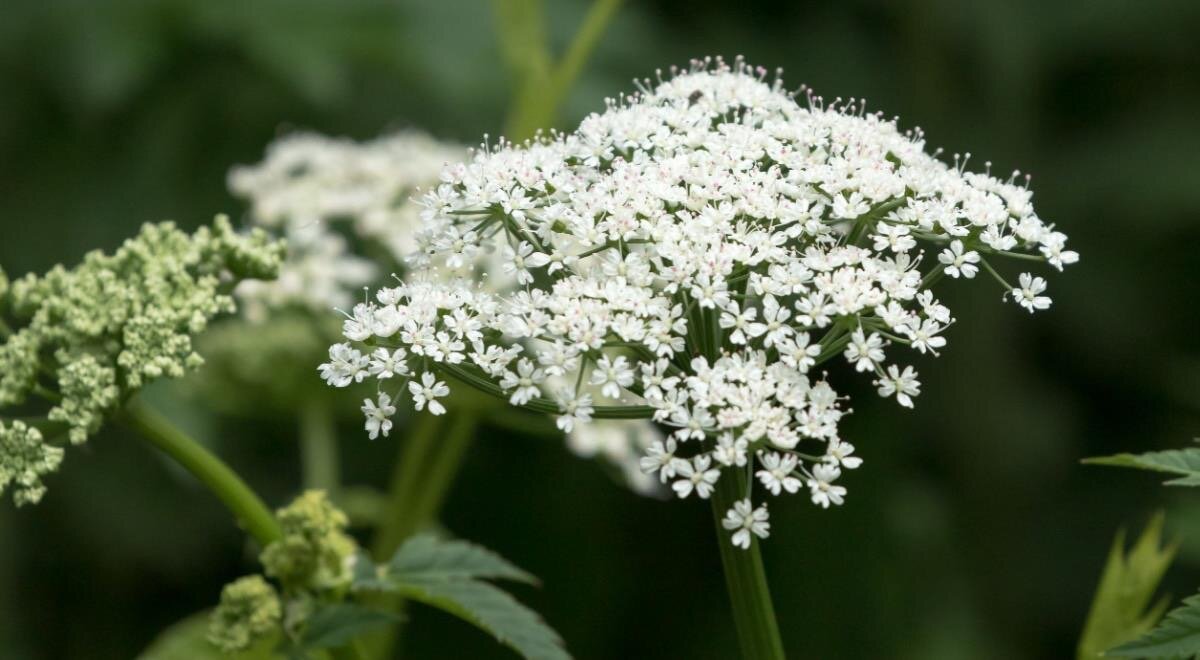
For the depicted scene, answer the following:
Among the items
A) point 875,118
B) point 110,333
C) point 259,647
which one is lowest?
point 259,647

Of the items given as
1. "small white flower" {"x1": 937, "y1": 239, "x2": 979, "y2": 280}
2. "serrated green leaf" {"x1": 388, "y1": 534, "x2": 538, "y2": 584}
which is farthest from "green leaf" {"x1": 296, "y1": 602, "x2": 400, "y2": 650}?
"small white flower" {"x1": 937, "y1": 239, "x2": 979, "y2": 280}

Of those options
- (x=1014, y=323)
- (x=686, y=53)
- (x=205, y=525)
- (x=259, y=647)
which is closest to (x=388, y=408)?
(x=259, y=647)

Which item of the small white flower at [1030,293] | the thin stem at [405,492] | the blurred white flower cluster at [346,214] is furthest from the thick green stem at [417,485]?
the small white flower at [1030,293]

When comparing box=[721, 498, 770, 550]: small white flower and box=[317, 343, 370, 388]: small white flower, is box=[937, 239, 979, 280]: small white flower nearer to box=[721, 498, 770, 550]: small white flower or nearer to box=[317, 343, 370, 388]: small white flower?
box=[721, 498, 770, 550]: small white flower

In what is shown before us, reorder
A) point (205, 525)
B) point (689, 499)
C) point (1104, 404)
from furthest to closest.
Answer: point (1104, 404) < point (689, 499) < point (205, 525)

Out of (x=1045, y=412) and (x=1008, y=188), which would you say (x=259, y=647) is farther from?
(x=1045, y=412)

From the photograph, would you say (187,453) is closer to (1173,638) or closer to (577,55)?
(1173,638)

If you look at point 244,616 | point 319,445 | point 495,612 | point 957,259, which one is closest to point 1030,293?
point 957,259

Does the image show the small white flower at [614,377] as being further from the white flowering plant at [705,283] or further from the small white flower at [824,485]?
the small white flower at [824,485]
